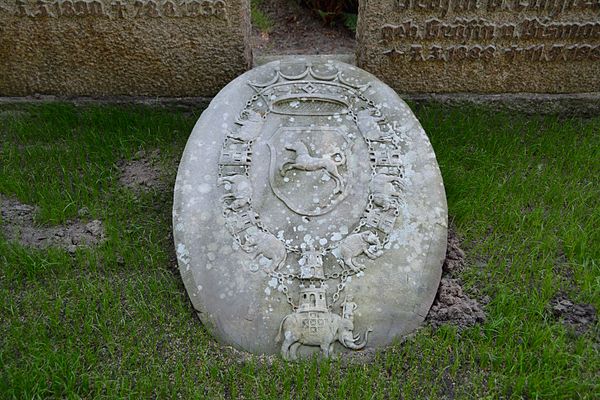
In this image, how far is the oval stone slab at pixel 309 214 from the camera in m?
2.72

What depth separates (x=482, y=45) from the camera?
3.94 m

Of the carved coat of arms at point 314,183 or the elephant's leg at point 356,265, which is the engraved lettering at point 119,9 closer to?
the carved coat of arms at point 314,183

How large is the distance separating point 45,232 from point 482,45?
3110 millimetres

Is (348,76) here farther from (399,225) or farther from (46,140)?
(46,140)

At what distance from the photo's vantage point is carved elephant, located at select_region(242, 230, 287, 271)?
2.85 meters

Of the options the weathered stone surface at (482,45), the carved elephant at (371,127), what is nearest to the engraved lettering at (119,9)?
the weathered stone surface at (482,45)

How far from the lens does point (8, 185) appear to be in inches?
140

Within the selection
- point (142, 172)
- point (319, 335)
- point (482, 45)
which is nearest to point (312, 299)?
point (319, 335)

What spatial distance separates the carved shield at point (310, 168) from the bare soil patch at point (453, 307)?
71 centimetres

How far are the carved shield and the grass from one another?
75 cm

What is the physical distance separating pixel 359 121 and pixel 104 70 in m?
1.93

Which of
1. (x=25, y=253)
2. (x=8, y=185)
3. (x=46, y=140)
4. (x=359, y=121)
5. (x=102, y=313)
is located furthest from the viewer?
(x=46, y=140)

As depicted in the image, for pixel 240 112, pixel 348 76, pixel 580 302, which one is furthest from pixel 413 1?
pixel 580 302

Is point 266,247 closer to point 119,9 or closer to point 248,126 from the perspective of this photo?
point 248,126
